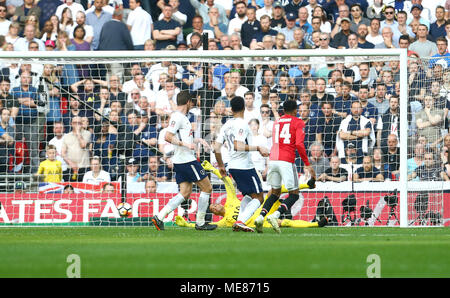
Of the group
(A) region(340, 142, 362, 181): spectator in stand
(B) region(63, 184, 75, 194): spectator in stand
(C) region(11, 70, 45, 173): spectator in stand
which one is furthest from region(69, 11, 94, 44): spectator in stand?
(A) region(340, 142, 362, 181): spectator in stand

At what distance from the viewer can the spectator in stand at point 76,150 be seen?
18406 millimetres

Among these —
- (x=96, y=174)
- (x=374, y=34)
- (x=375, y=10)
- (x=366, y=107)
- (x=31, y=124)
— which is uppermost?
(x=375, y=10)

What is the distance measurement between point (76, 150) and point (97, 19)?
178 inches

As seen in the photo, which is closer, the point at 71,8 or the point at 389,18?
the point at 389,18

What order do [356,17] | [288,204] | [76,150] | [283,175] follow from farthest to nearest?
[356,17] < [76,150] < [288,204] < [283,175]

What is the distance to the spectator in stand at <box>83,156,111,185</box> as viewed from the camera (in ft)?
58.6

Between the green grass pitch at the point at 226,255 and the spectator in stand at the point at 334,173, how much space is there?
4574 millimetres

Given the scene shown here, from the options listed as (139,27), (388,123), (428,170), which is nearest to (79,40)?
(139,27)

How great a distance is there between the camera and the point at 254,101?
18.1 m

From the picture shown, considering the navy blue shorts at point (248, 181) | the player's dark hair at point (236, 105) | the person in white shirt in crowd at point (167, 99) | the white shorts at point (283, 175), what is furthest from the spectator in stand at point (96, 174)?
the white shorts at point (283, 175)

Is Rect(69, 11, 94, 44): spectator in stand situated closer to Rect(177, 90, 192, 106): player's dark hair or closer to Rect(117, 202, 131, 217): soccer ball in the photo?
Rect(117, 202, 131, 217): soccer ball

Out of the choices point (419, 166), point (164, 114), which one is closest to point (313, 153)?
point (419, 166)

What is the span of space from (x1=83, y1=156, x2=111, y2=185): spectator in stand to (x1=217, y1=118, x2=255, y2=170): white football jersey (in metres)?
4.12

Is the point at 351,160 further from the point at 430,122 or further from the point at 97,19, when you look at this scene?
the point at 97,19
